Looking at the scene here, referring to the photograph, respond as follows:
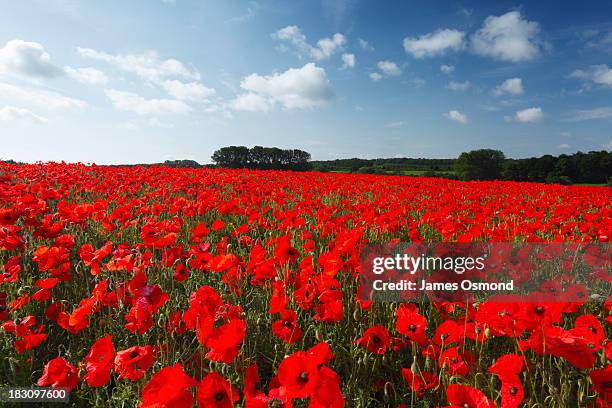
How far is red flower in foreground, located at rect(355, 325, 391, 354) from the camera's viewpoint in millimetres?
1776

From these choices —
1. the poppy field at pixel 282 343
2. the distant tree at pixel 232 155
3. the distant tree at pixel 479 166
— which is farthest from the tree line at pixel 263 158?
the poppy field at pixel 282 343

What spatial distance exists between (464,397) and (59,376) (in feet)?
5.26

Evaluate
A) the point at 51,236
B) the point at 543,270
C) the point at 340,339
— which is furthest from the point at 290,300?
the point at 543,270

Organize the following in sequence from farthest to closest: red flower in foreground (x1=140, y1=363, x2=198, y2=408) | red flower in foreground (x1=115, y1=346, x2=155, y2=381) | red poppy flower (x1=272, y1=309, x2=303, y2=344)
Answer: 1. red poppy flower (x1=272, y1=309, x2=303, y2=344)
2. red flower in foreground (x1=115, y1=346, x2=155, y2=381)
3. red flower in foreground (x1=140, y1=363, x2=198, y2=408)

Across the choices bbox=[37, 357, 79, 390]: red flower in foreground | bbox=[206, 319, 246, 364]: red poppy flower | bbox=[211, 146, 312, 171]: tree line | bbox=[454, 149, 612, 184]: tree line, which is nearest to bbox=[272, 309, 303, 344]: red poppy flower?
bbox=[206, 319, 246, 364]: red poppy flower

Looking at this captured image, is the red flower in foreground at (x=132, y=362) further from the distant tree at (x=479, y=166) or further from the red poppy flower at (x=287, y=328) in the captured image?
the distant tree at (x=479, y=166)

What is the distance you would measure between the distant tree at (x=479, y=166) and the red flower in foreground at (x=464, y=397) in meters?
62.3

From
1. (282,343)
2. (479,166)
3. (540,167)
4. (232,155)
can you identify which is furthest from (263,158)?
(282,343)

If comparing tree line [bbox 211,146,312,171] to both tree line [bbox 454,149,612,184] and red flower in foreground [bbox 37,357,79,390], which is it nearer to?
tree line [bbox 454,149,612,184]

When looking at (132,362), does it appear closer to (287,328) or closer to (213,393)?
(213,393)

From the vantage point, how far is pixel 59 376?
1.45 m

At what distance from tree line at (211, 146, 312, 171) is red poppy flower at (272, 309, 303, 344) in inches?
1862

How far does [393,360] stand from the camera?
7.06 ft

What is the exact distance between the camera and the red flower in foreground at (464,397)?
1152 millimetres
